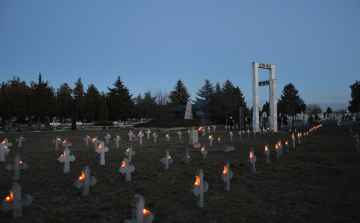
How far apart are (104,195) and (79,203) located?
670 mm

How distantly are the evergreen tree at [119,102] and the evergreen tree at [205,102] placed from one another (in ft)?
62.1

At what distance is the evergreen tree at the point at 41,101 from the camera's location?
40.7m

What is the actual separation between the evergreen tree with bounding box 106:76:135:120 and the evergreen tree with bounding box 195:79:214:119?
1892cm

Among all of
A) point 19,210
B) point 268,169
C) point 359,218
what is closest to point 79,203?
point 19,210

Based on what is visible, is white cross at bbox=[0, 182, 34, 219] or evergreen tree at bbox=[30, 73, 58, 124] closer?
white cross at bbox=[0, 182, 34, 219]

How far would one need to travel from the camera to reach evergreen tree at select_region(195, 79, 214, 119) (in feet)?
166

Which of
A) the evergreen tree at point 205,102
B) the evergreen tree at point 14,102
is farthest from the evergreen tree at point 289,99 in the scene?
the evergreen tree at point 14,102

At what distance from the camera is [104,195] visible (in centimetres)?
607

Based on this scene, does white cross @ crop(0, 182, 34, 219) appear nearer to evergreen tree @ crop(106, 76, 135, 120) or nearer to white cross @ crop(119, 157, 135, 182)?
white cross @ crop(119, 157, 135, 182)

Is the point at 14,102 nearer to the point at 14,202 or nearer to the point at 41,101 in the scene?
the point at 41,101

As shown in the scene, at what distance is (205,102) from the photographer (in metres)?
Answer: 51.2

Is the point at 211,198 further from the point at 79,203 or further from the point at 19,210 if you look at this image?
the point at 19,210

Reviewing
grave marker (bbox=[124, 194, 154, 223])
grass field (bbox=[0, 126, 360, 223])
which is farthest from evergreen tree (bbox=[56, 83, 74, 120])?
grave marker (bbox=[124, 194, 154, 223])

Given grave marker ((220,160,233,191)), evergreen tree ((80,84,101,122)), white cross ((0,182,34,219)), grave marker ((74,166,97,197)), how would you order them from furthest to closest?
evergreen tree ((80,84,101,122)), grave marker ((220,160,233,191)), grave marker ((74,166,97,197)), white cross ((0,182,34,219))
